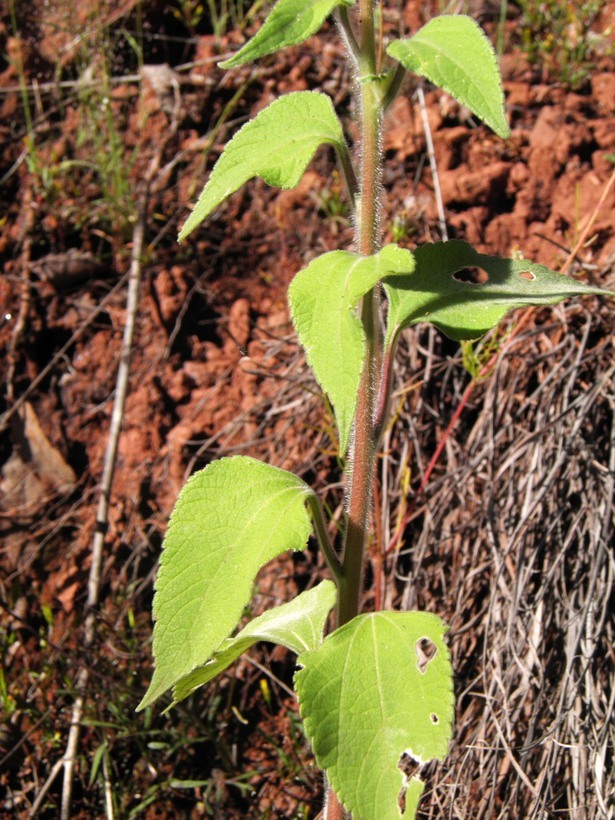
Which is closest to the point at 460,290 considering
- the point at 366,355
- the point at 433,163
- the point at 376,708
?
the point at 366,355

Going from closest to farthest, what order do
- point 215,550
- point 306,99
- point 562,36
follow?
point 215,550, point 306,99, point 562,36

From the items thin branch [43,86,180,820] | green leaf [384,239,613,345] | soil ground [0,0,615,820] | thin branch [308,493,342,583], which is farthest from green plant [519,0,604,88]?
thin branch [308,493,342,583]

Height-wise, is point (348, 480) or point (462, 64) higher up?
point (462, 64)

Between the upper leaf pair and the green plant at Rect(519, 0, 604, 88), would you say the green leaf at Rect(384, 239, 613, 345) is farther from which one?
the green plant at Rect(519, 0, 604, 88)

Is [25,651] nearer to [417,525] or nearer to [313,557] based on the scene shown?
[313,557]

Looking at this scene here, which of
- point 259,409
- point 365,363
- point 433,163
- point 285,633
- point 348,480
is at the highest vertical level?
point 433,163

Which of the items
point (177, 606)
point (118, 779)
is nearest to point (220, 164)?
point (177, 606)

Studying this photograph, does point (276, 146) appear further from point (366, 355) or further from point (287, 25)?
point (366, 355)

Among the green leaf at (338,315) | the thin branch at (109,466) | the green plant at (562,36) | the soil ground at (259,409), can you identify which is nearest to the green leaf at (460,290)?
the green leaf at (338,315)
